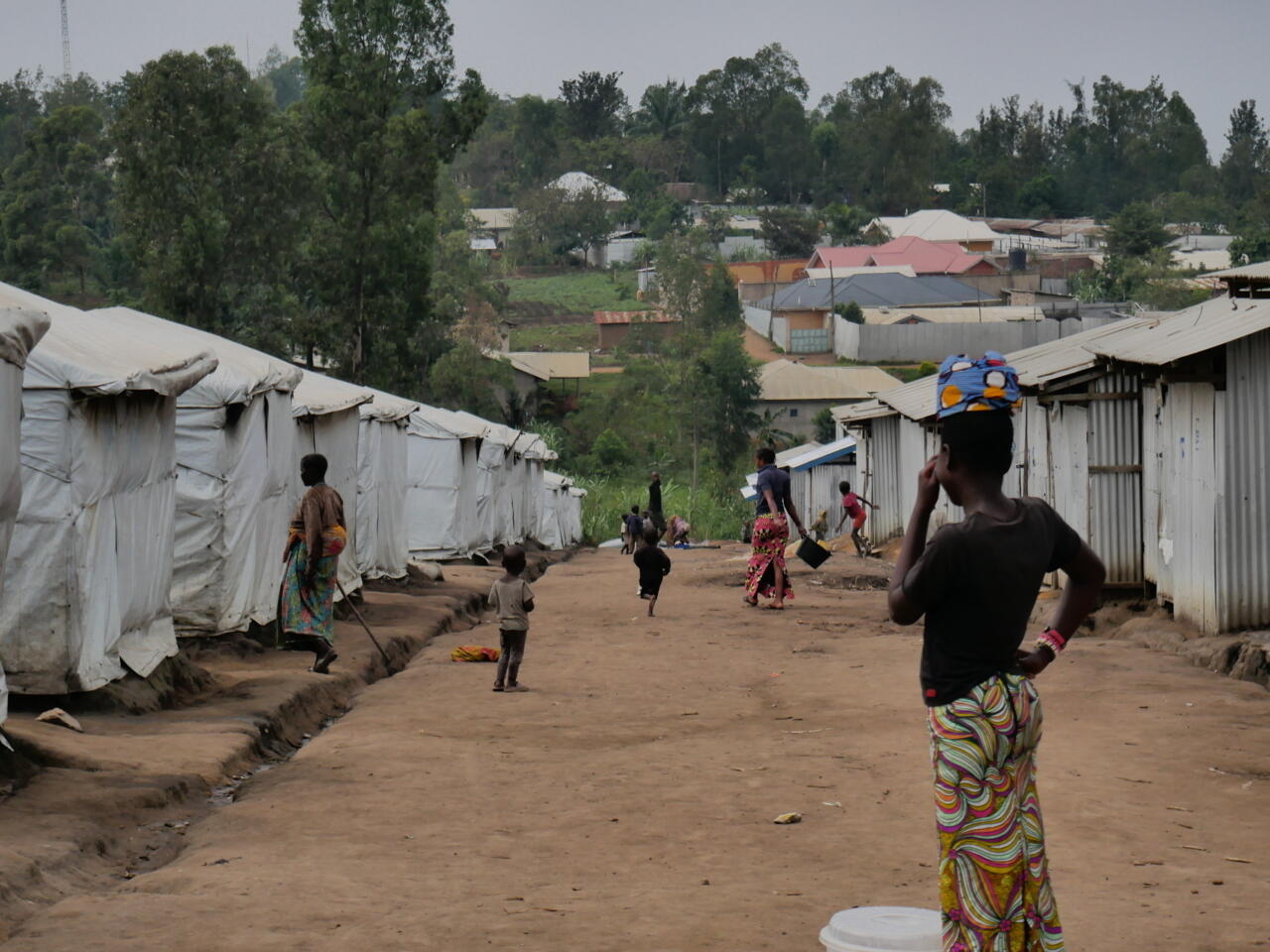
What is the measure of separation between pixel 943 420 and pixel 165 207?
33064mm

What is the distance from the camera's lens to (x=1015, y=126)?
124 metres

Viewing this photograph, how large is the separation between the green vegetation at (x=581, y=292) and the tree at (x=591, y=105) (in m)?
31.2

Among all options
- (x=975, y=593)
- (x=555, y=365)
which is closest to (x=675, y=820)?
(x=975, y=593)

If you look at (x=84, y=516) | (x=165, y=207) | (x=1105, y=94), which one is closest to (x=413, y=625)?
(x=84, y=516)

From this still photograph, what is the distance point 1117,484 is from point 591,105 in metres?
113

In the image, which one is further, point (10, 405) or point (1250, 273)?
point (1250, 273)

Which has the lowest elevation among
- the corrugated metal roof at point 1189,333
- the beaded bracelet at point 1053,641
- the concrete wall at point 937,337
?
the beaded bracelet at point 1053,641

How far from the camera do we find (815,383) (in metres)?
55.3

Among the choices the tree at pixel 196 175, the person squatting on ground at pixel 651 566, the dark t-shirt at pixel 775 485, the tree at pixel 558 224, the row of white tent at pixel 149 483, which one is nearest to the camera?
the row of white tent at pixel 149 483

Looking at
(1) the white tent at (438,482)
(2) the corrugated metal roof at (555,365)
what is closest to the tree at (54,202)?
(2) the corrugated metal roof at (555,365)

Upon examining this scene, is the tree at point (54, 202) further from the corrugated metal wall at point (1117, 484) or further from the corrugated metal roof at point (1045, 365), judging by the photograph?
the corrugated metal wall at point (1117, 484)

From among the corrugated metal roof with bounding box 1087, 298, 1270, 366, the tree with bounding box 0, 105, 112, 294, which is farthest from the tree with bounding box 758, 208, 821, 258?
the corrugated metal roof with bounding box 1087, 298, 1270, 366

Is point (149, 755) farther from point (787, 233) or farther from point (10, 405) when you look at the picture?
point (787, 233)

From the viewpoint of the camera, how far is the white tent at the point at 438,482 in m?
22.1
